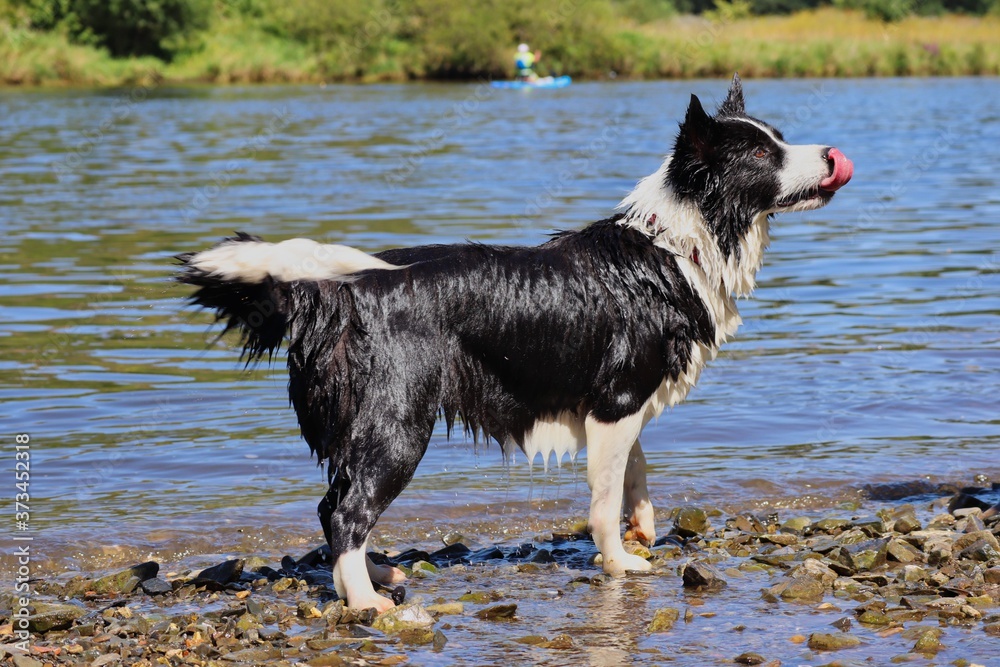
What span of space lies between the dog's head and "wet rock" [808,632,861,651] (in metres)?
1.86

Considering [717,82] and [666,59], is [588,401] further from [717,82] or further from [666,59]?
[666,59]

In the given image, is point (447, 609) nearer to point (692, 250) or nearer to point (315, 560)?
point (315, 560)

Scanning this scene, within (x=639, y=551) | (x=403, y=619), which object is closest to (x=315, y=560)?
(x=403, y=619)

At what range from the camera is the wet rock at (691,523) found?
21.1ft

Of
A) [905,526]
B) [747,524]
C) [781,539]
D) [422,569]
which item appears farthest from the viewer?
[747,524]

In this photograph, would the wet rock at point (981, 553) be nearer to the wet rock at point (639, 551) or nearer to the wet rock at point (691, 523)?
the wet rock at point (691, 523)

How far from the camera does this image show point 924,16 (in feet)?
234

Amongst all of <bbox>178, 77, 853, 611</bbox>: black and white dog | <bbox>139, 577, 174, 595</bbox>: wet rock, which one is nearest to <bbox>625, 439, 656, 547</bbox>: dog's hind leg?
<bbox>178, 77, 853, 611</bbox>: black and white dog

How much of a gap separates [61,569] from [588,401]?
8.97 ft

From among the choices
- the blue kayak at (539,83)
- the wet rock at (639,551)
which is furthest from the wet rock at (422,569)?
the blue kayak at (539,83)

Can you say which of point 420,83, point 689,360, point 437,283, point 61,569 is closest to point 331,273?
point 437,283

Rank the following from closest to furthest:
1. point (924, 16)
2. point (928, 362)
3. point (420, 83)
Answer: point (928, 362) < point (420, 83) < point (924, 16)

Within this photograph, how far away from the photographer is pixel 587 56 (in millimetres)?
60188

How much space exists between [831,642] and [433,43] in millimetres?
56544
